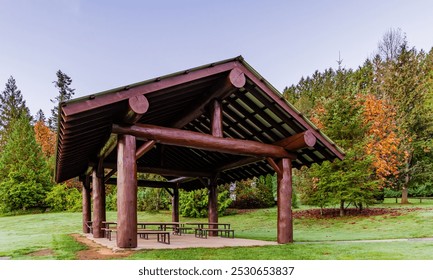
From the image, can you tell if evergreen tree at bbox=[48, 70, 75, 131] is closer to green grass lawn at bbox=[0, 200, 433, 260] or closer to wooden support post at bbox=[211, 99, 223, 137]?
green grass lawn at bbox=[0, 200, 433, 260]

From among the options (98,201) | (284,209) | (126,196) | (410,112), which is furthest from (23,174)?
(410,112)

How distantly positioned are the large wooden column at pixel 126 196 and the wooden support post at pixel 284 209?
463cm

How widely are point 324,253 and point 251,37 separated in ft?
47.9

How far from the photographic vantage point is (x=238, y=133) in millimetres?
12789

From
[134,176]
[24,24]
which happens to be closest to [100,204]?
[134,176]

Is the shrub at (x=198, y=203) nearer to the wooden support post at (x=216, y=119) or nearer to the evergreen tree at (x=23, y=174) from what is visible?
the evergreen tree at (x=23, y=174)

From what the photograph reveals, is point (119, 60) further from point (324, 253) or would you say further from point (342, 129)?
point (324, 253)

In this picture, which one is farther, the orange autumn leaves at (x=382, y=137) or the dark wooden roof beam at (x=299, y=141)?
the orange autumn leaves at (x=382, y=137)

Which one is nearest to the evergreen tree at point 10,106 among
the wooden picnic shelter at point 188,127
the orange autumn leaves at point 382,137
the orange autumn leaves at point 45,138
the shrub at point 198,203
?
the orange autumn leaves at point 45,138

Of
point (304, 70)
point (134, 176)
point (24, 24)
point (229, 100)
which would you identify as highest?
point (304, 70)

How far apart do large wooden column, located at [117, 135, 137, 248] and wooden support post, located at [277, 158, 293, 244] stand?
4.63m

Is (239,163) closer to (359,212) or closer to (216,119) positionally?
(216,119)

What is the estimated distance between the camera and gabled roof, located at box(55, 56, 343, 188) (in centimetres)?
820

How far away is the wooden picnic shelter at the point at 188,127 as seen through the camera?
27.6ft
